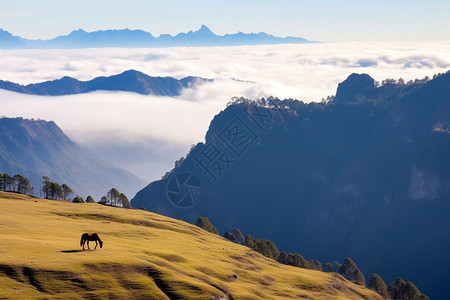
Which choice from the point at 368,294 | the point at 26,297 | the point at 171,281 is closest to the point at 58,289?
the point at 26,297

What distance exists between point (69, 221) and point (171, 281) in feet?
175

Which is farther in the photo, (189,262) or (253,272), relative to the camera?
(253,272)

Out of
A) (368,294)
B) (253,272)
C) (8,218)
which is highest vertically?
(8,218)

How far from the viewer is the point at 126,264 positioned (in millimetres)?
95625

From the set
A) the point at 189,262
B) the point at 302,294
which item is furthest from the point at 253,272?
the point at 189,262

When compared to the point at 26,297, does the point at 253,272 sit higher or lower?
lower

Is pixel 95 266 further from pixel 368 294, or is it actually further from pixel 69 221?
pixel 368 294

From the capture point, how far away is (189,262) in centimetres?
11475

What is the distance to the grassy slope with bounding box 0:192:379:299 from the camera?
283 ft

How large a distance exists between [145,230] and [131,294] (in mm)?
56519

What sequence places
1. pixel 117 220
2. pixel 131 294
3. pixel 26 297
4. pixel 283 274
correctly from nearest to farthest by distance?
1. pixel 26 297
2. pixel 131 294
3. pixel 283 274
4. pixel 117 220

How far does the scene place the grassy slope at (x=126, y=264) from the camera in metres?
86.2

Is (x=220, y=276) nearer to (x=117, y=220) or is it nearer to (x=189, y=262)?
(x=189, y=262)

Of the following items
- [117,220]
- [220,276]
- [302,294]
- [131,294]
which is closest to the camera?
[131,294]
